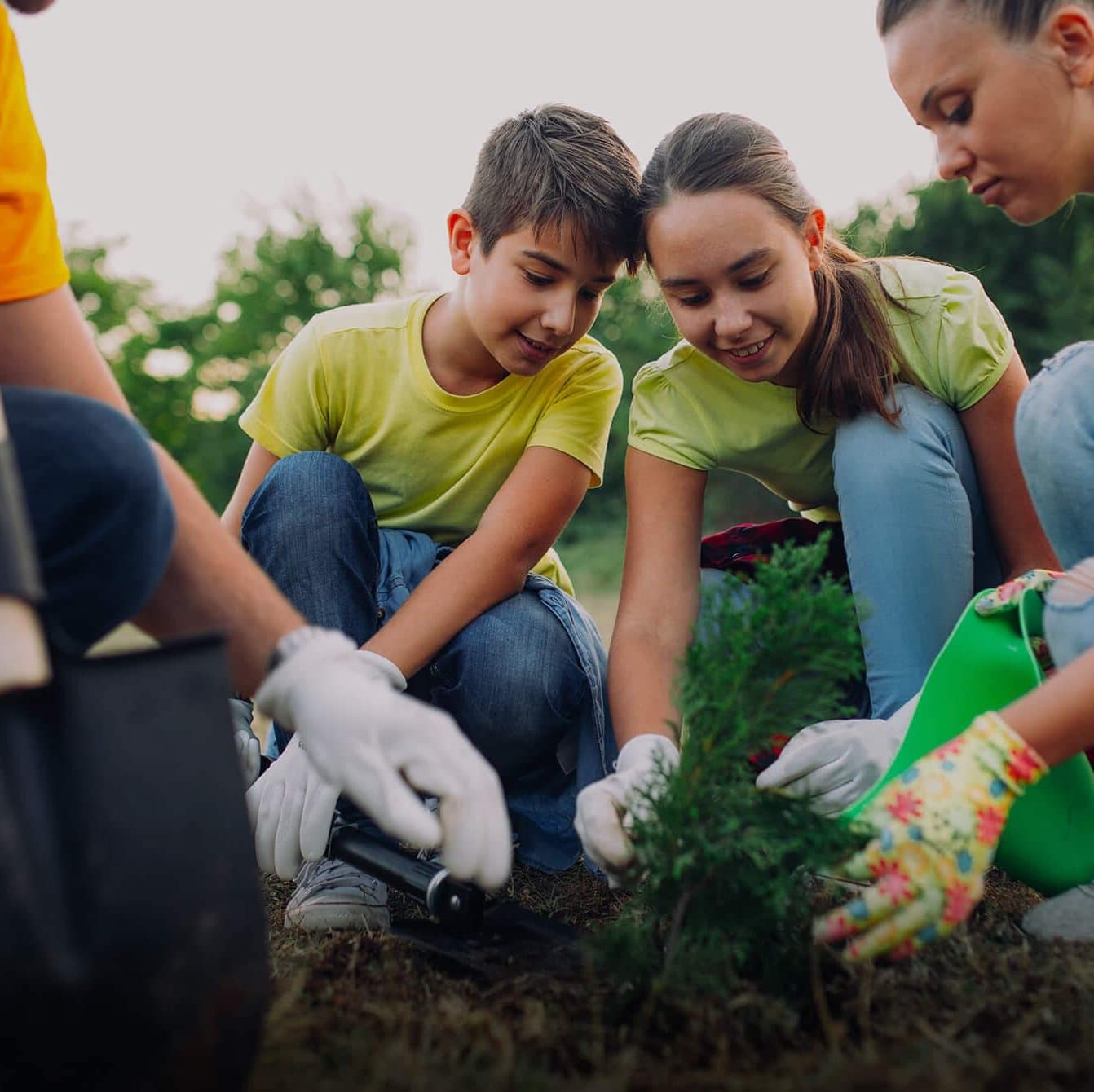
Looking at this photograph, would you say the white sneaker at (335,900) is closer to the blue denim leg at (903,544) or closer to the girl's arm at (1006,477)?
the blue denim leg at (903,544)

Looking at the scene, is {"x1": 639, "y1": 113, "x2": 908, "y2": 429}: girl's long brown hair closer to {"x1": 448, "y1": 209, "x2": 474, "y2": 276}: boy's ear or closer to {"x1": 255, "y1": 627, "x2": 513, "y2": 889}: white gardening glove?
{"x1": 448, "y1": 209, "x2": 474, "y2": 276}: boy's ear

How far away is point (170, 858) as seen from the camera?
0.82 metres

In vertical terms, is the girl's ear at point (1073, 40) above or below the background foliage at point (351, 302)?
above

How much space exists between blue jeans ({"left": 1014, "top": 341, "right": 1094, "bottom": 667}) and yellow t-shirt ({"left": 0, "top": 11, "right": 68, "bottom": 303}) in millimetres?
1354

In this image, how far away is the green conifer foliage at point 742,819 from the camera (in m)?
1.08

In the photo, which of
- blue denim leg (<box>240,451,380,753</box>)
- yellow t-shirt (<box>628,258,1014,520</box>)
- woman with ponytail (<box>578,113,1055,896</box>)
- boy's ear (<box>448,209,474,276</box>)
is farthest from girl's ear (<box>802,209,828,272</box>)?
blue denim leg (<box>240,451,380,753</box>)

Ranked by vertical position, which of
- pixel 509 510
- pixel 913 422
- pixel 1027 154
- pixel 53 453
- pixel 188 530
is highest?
pixel 1027 154

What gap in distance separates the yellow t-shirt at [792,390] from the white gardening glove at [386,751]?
3.50 feet

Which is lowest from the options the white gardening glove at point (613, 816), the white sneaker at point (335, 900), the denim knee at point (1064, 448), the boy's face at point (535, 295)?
the white sneaker at point (335, 900)

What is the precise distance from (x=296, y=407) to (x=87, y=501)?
4.07ft

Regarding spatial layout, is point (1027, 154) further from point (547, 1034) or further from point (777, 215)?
point (547, 1034)

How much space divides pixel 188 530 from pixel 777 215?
3.98ft

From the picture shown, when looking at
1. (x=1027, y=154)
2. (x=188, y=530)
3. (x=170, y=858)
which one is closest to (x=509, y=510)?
(x=188, y=530)

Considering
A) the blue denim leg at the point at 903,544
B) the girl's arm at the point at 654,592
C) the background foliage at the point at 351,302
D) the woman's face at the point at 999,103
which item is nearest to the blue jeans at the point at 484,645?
the girl's arm at the point at 654,592
